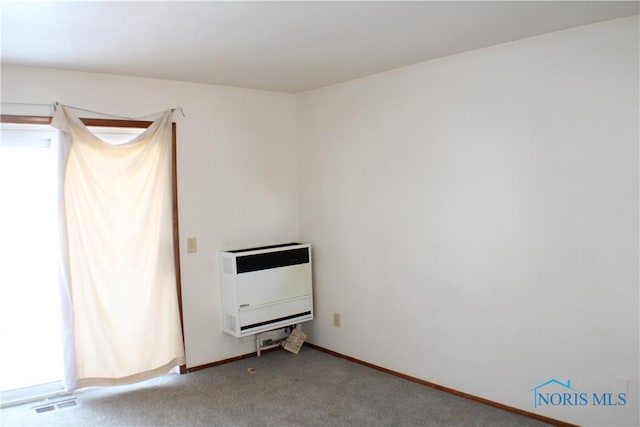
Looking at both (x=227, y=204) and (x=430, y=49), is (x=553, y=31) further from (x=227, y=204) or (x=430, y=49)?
(x=227, y=204)

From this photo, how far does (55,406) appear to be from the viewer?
352 centimetres

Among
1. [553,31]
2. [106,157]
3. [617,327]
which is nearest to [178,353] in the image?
[106,157]

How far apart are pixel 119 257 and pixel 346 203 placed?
184cm

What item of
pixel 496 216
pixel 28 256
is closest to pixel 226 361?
pixel 28 256

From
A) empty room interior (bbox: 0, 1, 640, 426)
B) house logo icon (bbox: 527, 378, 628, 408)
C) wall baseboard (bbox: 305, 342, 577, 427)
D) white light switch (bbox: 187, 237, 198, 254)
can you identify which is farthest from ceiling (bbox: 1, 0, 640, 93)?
wall baseboard (bbox: 305, 342, 577, 427)

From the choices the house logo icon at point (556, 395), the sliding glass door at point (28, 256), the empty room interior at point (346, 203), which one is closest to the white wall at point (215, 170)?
the empty room interior at point (346, 203)

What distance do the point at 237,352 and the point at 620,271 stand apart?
3016 millimetres

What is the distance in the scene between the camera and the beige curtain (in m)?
3.61

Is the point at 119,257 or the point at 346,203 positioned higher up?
the point at 346,203

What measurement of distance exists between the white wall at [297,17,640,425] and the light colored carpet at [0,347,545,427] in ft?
0.80

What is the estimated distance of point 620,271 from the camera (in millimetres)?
2777

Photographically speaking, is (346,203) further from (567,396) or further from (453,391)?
(567,396)

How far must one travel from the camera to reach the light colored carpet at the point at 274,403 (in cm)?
325

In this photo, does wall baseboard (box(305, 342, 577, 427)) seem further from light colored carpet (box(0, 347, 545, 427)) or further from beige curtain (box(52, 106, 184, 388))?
beige curtain (box(52, 106, 184, 388))
